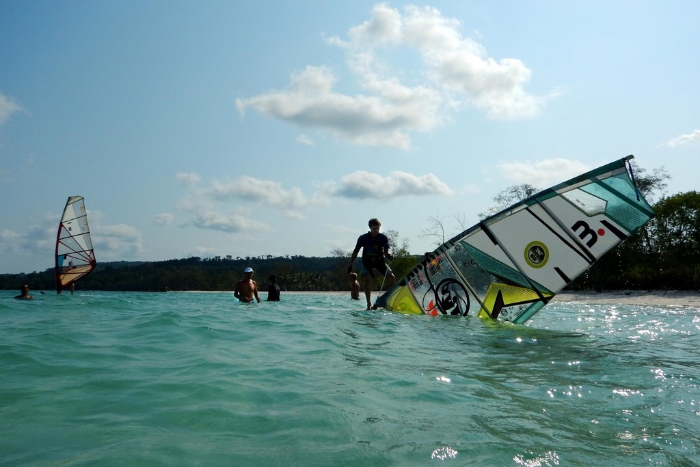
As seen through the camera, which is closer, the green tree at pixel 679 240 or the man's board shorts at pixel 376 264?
the man's board shorts at pixel 376 264

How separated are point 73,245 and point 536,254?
67.6 feet

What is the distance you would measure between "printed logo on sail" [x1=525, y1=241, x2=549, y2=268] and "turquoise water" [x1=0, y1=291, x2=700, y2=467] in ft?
5.20

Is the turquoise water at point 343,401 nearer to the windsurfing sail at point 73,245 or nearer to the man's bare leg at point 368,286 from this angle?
the man's bare leg at point 368,286

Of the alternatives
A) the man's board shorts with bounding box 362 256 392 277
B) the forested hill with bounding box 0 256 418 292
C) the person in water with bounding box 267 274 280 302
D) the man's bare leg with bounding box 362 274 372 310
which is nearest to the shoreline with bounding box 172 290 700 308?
the man's board shorts with bounding box 362 256 392 277

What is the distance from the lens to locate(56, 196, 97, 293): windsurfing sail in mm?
21656

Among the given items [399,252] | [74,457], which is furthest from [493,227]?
[399,252]

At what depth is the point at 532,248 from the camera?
7.26 m

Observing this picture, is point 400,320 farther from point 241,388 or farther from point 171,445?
point 171,445

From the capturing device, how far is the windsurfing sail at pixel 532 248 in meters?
6.65

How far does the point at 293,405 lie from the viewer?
3121 millimetres

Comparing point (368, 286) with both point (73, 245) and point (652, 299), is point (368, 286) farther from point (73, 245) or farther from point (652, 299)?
point (73, 245)

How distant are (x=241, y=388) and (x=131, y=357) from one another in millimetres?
1597

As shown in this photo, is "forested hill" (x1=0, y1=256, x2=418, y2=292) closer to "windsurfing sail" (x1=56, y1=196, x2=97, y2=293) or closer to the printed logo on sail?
"windsurfing sail" (x1=56, y1=196, x2=97, y2=293)

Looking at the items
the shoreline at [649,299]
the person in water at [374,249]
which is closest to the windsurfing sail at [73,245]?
the person in water at [374,249]
